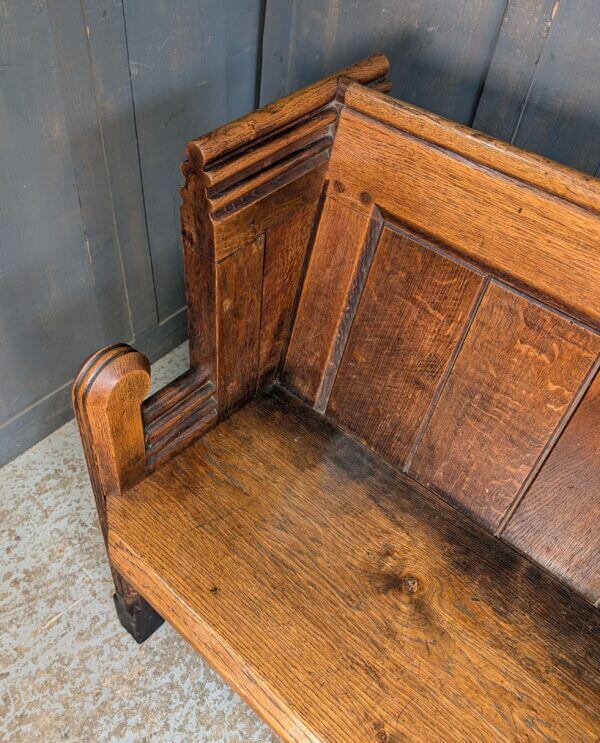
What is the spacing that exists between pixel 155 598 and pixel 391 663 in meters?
0.40

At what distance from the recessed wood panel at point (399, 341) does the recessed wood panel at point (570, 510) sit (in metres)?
0.23

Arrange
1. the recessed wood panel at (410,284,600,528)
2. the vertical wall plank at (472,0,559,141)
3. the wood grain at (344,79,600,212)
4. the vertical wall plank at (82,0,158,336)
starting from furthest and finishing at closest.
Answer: the vertical wall plank at (82,0,158,336) < the vertical wall plank at (472,0,559,141) < the recessed wood panel at (410,284,600,528) < the wood grain at (344,79,600,212)

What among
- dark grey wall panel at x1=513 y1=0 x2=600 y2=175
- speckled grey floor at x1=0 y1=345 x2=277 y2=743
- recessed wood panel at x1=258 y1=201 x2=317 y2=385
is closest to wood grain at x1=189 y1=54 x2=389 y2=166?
recessed wood panel at x1=258 y1=201 x2=317 y2=385

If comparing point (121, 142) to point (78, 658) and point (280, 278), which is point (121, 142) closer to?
point (280, 278)

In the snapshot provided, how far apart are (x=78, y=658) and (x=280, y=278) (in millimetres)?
924

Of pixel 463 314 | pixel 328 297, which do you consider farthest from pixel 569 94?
pixel 328 297

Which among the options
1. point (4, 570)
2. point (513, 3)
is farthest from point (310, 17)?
point (4, 570)

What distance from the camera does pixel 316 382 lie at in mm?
1322

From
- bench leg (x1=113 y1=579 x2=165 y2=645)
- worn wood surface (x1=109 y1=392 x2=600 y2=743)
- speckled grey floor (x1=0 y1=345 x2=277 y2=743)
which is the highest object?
worn wood surface (x1=109 y1=392 x2=600 y2=743)

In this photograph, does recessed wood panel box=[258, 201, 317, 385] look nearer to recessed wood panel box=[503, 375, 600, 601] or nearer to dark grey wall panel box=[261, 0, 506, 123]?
dark grey wall panel box=[261, 0, 506, 123]

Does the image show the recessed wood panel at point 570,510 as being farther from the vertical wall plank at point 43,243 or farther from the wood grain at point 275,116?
the vertical wall plank at point 43,243

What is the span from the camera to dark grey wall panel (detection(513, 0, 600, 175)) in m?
1.08

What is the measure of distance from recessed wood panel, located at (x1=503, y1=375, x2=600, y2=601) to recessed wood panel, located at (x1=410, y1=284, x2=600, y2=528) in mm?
28

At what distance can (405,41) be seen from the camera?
1.30 meters
